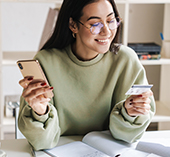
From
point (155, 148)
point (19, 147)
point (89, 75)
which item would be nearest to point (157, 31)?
point (89, 75)

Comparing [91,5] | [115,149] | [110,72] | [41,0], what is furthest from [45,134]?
[41,0]

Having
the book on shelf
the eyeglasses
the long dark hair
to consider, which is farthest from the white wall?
the eyeglasses

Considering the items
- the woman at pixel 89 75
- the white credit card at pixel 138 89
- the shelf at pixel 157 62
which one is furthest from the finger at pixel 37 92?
the shelf at pixel 157 62

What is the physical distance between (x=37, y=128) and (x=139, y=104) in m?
0.38

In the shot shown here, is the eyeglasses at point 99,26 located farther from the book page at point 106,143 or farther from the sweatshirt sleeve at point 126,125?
the book page at point 106,143

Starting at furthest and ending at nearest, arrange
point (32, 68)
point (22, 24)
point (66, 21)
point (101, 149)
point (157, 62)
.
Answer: point (22, 24)
point (157, 62)
point (66, 21)
point (101, 149)
point (32, 68)

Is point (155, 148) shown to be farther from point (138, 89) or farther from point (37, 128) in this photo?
point (37, 128)

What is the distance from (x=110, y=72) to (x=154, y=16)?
1442 millimetres

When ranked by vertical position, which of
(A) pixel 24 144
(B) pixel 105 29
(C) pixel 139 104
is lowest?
(A) pixel 24 144

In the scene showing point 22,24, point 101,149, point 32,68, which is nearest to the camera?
point 32,68

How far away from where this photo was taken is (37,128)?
3.90 feet

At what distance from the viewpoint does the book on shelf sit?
2.34 m

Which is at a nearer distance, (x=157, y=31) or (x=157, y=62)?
(x=157, y=62)

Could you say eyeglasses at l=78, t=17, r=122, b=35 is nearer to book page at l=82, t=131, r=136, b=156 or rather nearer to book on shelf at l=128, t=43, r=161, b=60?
book page at l=82, t=131, r=136, b=156
